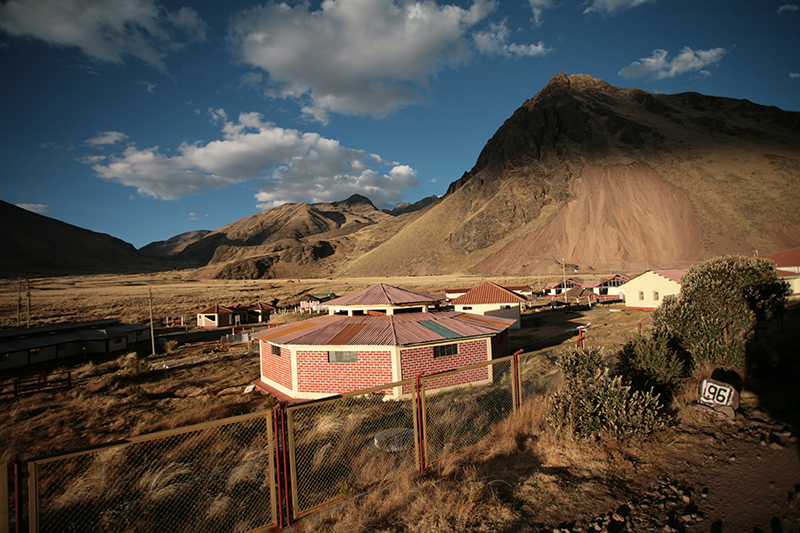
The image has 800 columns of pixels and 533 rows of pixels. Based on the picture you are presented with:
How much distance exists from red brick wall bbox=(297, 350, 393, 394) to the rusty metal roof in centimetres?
65

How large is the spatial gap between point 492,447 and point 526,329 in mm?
32403

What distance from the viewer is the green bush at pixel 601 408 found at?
22.8ft

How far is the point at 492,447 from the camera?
292 inches

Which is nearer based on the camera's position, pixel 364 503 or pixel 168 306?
pixel 364 503

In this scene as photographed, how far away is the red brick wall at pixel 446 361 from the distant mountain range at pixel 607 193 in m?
85.6

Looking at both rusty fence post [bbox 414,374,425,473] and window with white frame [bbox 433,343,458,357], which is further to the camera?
window with white frame [bbox 433,343,458,357]

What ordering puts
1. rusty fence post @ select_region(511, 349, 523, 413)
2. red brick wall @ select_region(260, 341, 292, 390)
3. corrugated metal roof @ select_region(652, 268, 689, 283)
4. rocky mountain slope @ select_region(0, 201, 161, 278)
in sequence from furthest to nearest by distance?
rocky mountain slope @ select_region(0, 201, 161, 278), corrugated metal roof @ select_region(652, 268, 689, 283), red brick wall @ select_region(260, 341, 292, 390), rusty fence post @ select_region(511, 349, 523, 413)

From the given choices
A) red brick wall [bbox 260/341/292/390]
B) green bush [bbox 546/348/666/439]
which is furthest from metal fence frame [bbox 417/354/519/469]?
red brick wall [bbox 260/341/292/390]

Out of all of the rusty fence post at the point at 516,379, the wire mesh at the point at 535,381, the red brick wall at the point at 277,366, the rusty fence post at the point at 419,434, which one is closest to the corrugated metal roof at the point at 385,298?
the red brick wall at the point at 277,366

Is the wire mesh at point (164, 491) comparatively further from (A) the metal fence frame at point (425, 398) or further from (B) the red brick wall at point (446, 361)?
(B) the red brick wall at point (446, 361)

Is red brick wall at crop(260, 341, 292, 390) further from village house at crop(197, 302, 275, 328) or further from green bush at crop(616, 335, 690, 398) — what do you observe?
village house at crop(197, 302, 275, 328)

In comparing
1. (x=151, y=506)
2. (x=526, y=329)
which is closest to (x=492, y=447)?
(x=151, y=506)

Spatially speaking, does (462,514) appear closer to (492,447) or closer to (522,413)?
(492,447)

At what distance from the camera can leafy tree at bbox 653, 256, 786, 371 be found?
1134 centimetres
